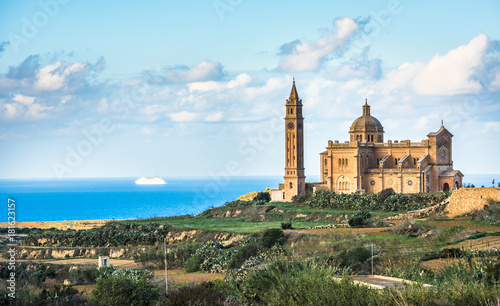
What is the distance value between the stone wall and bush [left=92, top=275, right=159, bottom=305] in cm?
2675

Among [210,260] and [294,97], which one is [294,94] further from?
[210,260]

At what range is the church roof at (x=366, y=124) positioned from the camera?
7206 centimetres

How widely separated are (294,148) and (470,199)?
1322 inches

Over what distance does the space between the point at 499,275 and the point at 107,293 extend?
37.4ft

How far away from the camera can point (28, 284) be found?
27.1 metres

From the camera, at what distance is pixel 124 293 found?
19.3 m

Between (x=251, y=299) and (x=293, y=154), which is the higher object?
(x=293, y=154)

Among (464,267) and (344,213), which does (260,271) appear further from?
(344,213)

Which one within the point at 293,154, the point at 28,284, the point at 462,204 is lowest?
the point at 28,284

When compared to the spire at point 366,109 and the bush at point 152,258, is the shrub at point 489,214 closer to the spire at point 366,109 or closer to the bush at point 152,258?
the bush at point 152,258

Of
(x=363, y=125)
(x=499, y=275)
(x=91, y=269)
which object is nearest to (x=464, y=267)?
(x=499, y=275)

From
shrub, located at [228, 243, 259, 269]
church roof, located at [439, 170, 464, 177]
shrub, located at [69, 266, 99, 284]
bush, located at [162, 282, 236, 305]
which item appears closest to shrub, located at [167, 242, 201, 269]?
shrub, located at [228, 243, 259, 269]

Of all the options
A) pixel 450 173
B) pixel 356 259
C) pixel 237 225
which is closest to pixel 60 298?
pixel 356 259

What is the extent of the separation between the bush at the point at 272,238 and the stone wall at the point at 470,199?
41.8 feet
